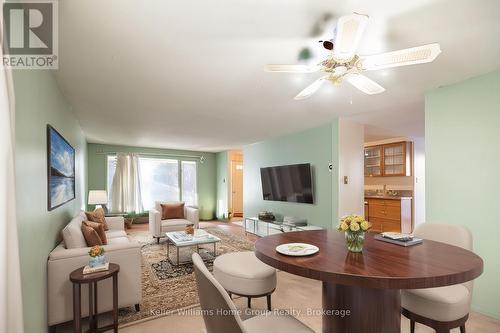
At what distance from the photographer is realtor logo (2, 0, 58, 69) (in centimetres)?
135

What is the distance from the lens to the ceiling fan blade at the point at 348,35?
1172 millimetres

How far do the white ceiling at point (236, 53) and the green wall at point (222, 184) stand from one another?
4.30m

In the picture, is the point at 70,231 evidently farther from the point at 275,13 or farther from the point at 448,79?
the point at 448,79

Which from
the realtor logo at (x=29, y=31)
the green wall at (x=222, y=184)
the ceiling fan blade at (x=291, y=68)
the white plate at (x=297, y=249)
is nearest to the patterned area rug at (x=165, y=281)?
the white plate at (x=297, y=249)

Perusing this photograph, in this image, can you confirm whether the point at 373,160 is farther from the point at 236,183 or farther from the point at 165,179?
the point at 165,179

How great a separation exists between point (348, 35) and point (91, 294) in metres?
2.64

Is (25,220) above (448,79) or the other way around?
the other way around

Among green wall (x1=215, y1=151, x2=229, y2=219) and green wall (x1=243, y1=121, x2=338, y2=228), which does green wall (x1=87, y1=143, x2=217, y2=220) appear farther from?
green wall (x1=243, y1=121, x2=338, y2=228)

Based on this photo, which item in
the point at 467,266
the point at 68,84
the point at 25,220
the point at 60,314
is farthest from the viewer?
the point at 68,84

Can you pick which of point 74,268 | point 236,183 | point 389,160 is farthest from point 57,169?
point 389,160

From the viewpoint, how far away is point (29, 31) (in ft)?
5.17

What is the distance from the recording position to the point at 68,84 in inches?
102

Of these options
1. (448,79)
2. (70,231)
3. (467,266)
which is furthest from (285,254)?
(448,79)

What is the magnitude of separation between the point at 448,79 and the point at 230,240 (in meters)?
4.40
